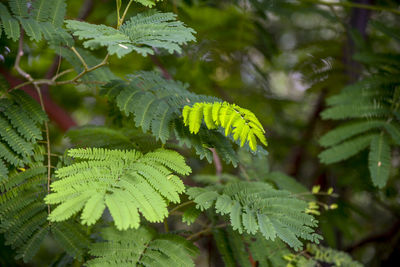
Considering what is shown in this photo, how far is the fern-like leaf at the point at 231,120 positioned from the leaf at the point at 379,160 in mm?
817

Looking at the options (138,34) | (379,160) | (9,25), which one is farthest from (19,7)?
(379,160)

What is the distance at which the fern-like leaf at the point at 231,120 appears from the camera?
109 cm

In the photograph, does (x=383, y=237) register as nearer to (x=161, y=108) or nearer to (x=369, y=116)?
(x=369, y=116)

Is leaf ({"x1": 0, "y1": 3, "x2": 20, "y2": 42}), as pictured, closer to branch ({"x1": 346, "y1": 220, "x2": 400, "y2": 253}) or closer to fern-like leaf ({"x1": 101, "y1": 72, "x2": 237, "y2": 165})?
fern-like leaf ({"x1": 101, "y1": 72, "x2": 237, "y2": 165})

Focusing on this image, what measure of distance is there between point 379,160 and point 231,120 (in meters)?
0.98

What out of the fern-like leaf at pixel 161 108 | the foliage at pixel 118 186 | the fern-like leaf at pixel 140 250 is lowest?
the fern-like leaf at pixel 140 250

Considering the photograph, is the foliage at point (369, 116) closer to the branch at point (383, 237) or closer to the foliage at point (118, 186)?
the foliage at point (118, 186)

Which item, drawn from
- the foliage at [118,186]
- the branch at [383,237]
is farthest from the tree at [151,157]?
the branch at [383,237]

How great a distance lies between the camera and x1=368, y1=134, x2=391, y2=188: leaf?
1645mm

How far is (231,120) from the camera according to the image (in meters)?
1.08

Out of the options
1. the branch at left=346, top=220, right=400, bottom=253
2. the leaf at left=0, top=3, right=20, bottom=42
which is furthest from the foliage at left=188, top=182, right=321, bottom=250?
the branch at left=346, top=220, right=400, bottom=253

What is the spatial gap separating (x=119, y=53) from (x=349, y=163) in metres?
1.72

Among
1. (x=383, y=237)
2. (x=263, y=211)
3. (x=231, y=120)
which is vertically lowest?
(x=383, y=237)

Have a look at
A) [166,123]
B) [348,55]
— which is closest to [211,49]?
[348,55]
